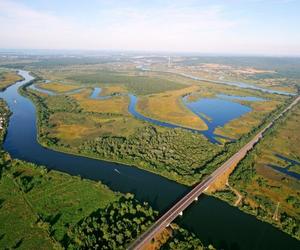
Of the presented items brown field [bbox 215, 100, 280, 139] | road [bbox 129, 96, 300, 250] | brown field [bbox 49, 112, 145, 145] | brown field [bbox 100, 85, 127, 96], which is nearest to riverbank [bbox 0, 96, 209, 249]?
road [bbox 129, 96, 300, 250]

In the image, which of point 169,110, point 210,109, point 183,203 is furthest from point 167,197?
point 210,109

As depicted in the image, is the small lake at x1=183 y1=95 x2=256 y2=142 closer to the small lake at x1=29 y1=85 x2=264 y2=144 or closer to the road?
the small lake at x1=29 y1=85 x2=264 y2=144

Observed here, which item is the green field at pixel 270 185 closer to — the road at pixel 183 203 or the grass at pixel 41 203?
the road at pixel 183 203

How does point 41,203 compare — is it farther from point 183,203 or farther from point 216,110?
point 216,110

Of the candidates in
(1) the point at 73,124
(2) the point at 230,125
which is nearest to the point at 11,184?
Answer: (1) the point at 73,124

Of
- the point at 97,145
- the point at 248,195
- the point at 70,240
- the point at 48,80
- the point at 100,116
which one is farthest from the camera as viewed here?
the point at 48,80

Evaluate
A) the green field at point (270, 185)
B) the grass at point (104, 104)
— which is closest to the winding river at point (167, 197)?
the green field at point (270, 185)

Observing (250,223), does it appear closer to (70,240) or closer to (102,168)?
(70,240)
